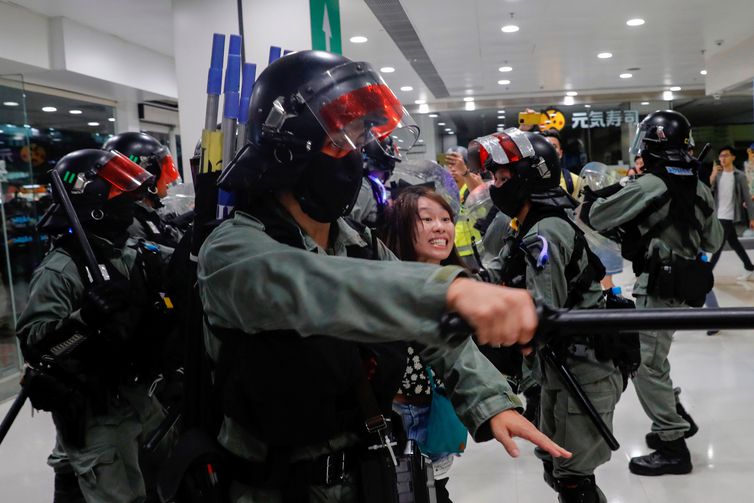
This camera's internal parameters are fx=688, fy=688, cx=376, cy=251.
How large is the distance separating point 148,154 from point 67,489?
1.92m

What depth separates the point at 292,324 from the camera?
3.20 feet

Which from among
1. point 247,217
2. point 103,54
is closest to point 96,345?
point 247,217

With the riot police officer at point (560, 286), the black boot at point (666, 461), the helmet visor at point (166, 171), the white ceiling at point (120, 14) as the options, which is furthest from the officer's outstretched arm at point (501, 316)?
the white ceiling at point (120, 14)

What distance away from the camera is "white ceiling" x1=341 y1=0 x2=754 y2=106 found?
732 centimetres

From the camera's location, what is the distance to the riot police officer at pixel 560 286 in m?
2.63

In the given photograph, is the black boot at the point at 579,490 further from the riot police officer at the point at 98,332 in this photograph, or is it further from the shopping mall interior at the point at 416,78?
the riot police officer at the point at 98,332

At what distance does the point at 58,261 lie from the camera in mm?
2559

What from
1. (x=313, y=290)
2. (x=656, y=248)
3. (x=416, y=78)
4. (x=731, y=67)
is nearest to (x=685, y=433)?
(x=656, y=248)

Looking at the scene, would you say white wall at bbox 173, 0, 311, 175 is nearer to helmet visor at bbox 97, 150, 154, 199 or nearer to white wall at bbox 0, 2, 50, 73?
helmet visor at bbox 97, 150, 154, 199

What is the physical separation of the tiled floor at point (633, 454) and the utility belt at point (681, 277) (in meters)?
0.93

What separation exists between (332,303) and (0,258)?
5.63 metres

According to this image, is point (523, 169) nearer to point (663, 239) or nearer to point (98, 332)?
point (663, 239)

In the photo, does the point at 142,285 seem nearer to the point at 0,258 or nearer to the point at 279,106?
the point at 279,106

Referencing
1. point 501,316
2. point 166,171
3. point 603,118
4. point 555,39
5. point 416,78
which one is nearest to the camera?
point 501,316
